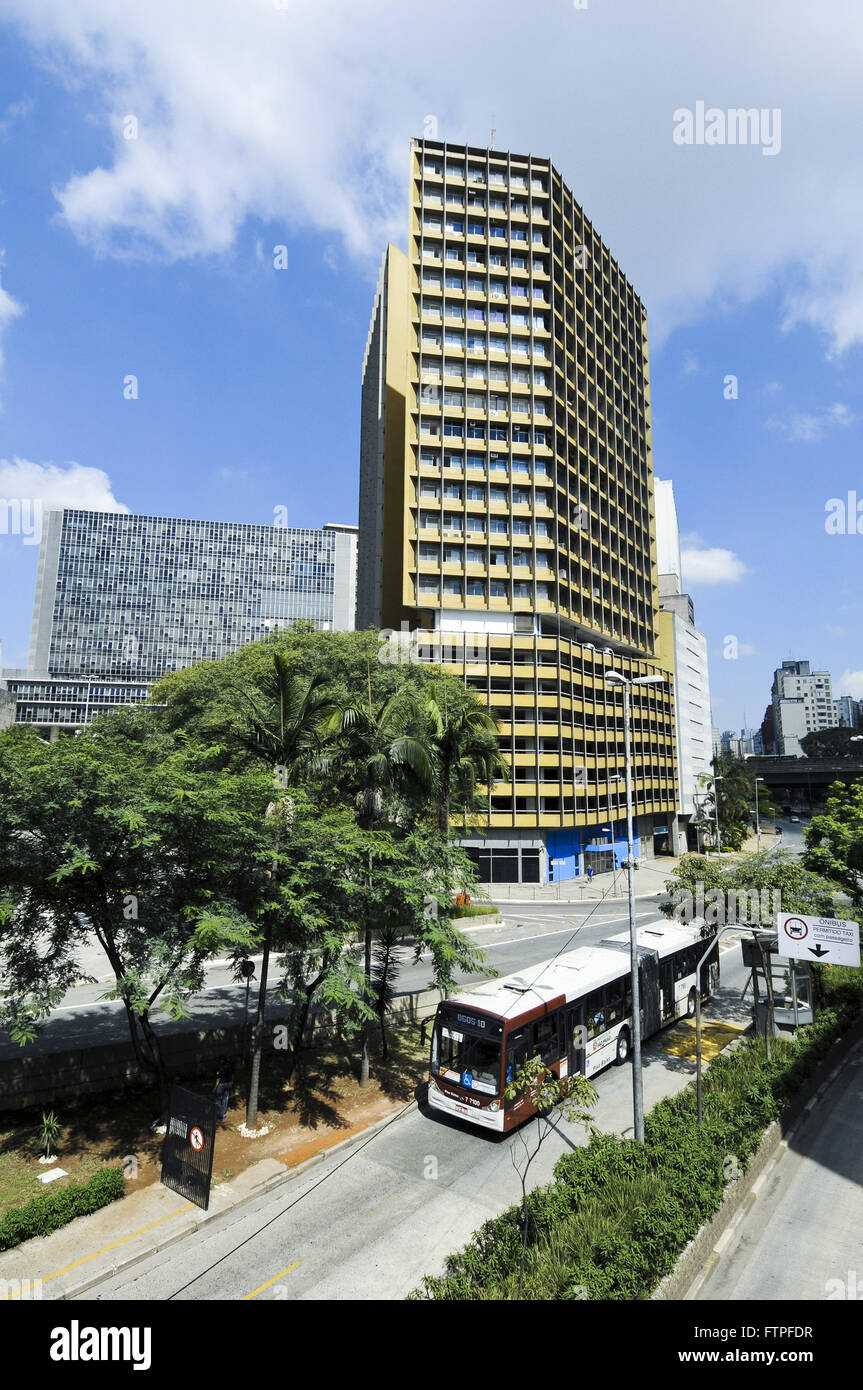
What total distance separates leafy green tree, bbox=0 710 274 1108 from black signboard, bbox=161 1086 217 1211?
6.02 feet

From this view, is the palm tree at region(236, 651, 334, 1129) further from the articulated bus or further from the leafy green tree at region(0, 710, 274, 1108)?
the articulated bus

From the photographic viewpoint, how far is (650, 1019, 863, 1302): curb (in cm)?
1040

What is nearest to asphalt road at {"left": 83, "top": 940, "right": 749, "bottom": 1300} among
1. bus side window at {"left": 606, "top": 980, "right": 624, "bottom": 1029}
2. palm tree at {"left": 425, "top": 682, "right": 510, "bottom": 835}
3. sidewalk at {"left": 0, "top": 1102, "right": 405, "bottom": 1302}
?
sidewalk at {"left": 0, "top": 1102, "right": 405, "bottom": 1302}

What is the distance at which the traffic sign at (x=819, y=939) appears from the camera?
17.6 m

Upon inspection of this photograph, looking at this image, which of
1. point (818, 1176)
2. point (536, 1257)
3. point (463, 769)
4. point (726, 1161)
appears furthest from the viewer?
point (463, 769)

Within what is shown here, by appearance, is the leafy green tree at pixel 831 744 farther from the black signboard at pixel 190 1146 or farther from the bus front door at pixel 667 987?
the black signboard at pixel 190 1146

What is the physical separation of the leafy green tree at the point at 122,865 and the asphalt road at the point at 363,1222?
12.9 feet

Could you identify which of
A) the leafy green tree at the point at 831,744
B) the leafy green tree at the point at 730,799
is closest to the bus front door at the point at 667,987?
the leafy green tree at the point at 730,799

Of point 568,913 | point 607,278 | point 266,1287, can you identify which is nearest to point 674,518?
point 607,278

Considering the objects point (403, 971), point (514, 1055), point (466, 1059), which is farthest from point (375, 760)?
point (403, 971)

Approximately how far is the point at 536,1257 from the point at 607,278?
288 feet
